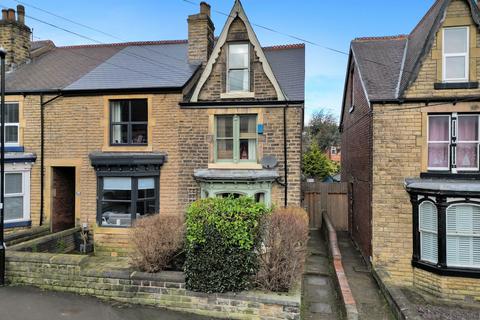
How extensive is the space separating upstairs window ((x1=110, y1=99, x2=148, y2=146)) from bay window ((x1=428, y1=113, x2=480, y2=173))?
10063 mm

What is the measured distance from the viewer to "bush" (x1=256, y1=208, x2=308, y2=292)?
733 centimetres

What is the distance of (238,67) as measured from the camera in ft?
39.2

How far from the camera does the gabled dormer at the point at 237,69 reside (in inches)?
460

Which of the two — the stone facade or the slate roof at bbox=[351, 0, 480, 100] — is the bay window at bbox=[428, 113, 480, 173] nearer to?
the slate roof at bbox=[351, 0, 480, 100]

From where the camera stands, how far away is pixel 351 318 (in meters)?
7.04

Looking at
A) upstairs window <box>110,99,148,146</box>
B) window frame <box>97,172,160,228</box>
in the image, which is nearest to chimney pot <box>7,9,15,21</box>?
upstairs window <box>110,99,148,146</box>

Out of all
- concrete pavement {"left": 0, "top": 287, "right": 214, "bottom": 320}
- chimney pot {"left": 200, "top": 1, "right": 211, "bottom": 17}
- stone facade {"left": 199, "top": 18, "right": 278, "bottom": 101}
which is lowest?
concrete pavement {"left": 0, "top": 287, "right": 214, "bottom": 320}

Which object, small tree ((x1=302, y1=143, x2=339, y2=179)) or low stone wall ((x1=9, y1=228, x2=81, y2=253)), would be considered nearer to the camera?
low stone wall ((x1=9, y1=228, x2=81, y2=253))

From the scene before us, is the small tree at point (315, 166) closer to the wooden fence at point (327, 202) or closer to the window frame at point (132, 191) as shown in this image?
the wooden fence at point (327, 202)

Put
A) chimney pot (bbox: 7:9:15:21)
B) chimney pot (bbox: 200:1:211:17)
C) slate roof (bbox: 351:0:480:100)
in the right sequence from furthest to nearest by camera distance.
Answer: chimney pot (bbox: 7:9:15:21), chimney pot (bbox: 200:1:211:17), slate roof (bbox: 351:0:480:100)

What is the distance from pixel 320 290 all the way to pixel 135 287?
5010 mm

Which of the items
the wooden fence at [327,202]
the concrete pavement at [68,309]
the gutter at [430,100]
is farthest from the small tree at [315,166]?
the concrete pavement at [68,309]

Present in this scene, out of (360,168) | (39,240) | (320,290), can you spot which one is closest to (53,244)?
(39,240)

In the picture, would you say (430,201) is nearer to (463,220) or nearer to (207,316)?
(463,220)
